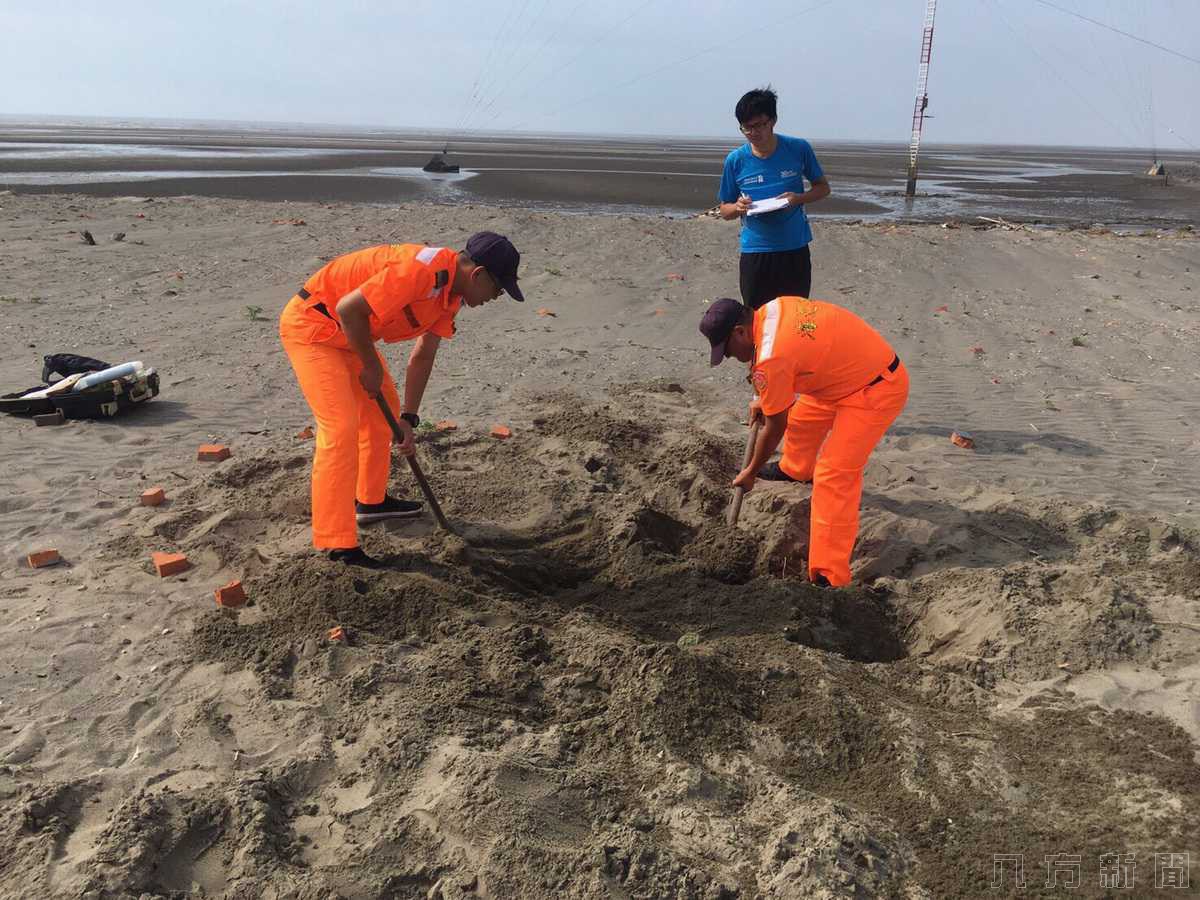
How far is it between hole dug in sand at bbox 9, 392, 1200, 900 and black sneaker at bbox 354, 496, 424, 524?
29 cm

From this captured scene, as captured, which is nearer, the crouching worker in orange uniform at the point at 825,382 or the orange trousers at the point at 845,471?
the crouching worker in orange uniform at the point at 825,382

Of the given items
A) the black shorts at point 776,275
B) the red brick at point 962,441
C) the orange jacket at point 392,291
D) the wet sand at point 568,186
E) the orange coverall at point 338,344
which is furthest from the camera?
the wet sand at point 568,186

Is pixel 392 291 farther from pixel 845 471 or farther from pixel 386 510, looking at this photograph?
pixel 845 471

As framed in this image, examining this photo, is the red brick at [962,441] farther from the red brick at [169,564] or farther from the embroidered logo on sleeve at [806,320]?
the red brick at [169,564]

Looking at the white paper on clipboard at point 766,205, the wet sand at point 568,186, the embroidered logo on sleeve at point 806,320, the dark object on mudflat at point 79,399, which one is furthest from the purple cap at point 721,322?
the wet sand at point 568,186

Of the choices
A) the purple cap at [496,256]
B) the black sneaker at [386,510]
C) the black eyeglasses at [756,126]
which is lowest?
the black sneaker at [386,510]

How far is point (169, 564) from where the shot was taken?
13.3ft

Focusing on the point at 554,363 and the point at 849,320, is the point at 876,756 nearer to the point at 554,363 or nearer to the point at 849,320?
the point at 849,320

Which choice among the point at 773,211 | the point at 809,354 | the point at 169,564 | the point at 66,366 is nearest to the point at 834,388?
the point at 809,354

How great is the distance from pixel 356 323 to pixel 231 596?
1346 mm

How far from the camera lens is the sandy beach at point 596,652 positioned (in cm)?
247

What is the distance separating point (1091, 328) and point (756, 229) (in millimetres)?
5334

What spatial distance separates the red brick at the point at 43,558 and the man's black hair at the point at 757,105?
4.31m

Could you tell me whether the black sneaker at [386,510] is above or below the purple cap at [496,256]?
below
